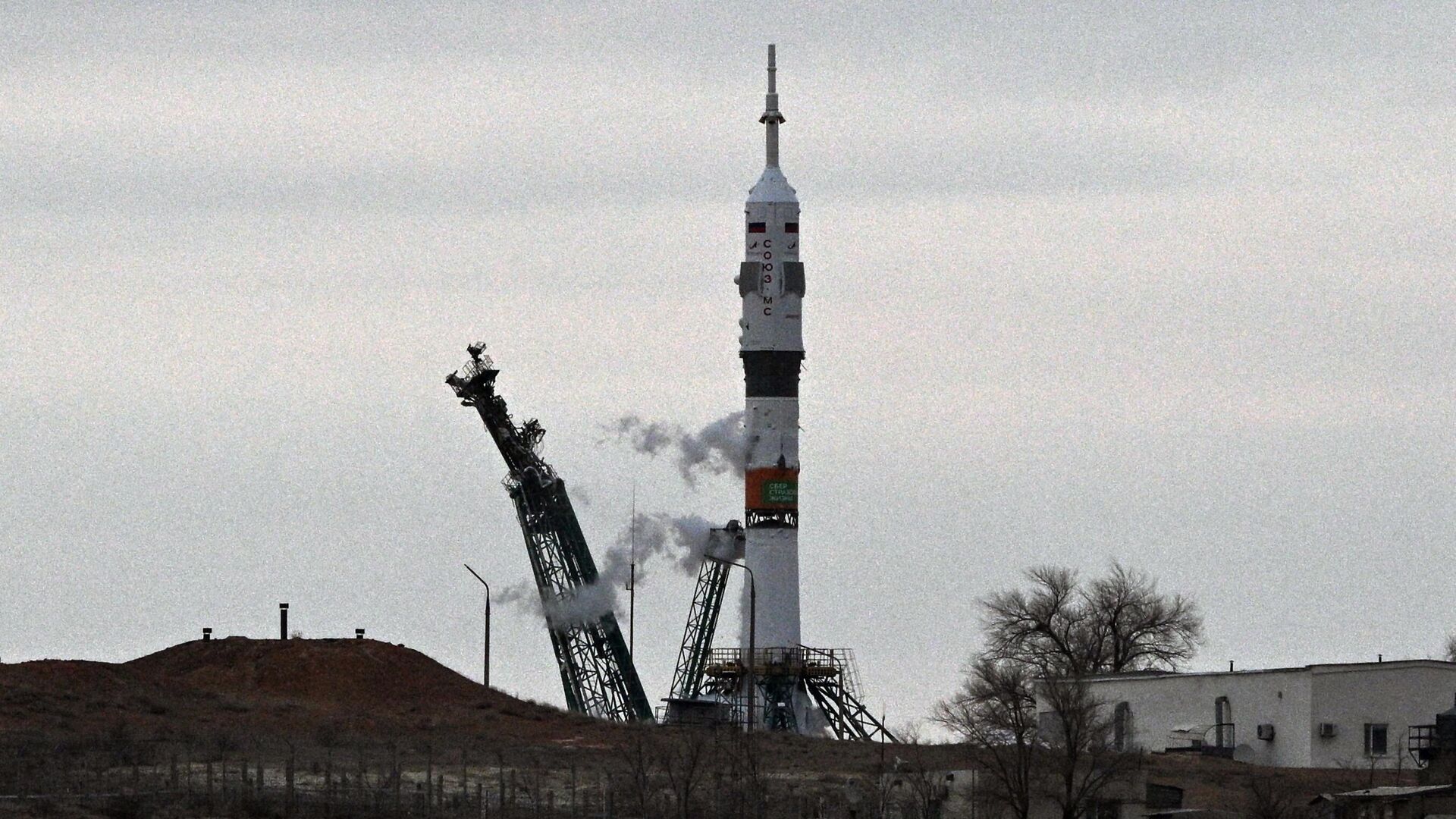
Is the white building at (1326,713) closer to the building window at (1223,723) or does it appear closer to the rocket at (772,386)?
the building window at (1223,723)

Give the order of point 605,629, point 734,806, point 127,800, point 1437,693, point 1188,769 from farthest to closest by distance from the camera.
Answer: point 605,629 → point 1437,693 → point 1188,769 → point 734,806 → point 127,800

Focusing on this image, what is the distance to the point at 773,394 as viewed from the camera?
379ft

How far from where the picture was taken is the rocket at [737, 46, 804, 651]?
114688 mm

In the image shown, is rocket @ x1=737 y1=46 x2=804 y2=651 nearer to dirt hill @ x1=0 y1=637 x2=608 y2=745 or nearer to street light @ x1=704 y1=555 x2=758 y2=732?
street light @ x1=704 y1=555 x2=758 y2=732

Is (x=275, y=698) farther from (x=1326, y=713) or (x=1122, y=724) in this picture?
(x=1326, y=713)

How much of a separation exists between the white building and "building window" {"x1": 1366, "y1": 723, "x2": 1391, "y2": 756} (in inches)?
0.9

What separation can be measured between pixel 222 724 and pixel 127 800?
1920 cm

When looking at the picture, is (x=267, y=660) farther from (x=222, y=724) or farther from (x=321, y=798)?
(x=321, y=798)

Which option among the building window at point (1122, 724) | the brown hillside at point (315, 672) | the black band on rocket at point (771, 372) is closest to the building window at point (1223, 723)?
the building window at point (1122, 724)

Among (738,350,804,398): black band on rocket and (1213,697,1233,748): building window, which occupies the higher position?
(738,350,804,398): black band on rocket

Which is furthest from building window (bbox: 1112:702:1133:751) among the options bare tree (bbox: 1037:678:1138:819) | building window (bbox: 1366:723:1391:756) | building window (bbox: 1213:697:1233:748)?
bare tree (bbox: 1037:678:1138:819)

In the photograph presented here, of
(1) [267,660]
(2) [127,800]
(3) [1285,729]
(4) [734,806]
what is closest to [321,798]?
(2) [127,800]

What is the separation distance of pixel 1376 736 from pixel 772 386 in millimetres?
25376

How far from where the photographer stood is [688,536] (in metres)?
116
